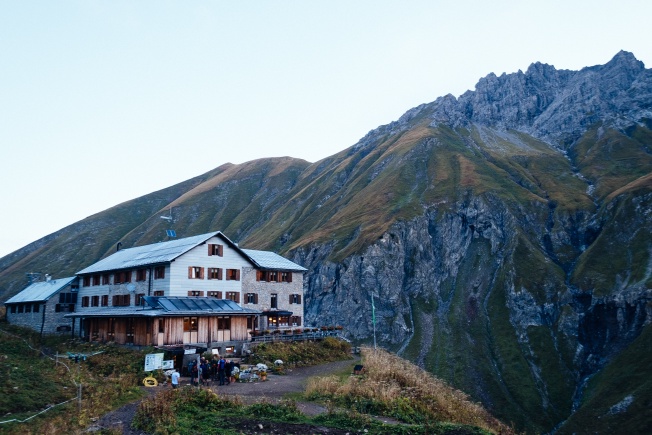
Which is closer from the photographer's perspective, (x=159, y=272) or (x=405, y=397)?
(x=405, y=397)

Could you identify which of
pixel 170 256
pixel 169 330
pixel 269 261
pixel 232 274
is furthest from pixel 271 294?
pixel 169 330

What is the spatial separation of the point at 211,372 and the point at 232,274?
30.1m

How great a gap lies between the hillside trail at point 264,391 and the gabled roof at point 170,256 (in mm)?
22837

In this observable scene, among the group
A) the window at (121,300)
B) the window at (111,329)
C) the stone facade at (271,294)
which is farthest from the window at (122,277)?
the stone facade at (271,294)

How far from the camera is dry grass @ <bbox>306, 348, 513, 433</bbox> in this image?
86.4ft

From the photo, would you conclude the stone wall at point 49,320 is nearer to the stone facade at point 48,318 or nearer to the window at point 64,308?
the stone facade at point 48,318

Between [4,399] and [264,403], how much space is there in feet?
45.5

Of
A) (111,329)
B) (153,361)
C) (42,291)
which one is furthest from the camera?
(42,291)

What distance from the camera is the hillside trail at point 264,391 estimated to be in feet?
73.9

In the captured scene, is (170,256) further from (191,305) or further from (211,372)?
(211,372)

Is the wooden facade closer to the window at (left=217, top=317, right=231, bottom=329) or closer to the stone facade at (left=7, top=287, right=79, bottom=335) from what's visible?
the window at (left=217, top=317, right=231, bottom=329)

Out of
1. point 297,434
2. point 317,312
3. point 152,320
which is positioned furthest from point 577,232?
point 297,434

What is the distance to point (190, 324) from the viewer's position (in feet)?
165

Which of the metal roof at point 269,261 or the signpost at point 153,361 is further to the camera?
the metal roof at point 269,261
